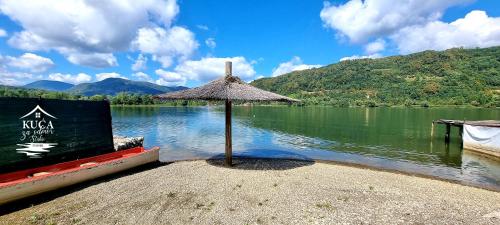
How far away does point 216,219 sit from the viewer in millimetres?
6980

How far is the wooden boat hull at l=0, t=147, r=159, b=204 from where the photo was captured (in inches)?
306

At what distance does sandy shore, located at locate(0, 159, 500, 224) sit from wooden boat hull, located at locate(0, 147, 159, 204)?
427mm

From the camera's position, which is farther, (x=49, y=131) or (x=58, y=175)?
(x=49, y=131)

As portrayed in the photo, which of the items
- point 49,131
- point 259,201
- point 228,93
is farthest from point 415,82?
point 49,131

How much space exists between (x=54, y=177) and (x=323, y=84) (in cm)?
18299

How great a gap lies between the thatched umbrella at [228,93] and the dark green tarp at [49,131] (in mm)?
2873

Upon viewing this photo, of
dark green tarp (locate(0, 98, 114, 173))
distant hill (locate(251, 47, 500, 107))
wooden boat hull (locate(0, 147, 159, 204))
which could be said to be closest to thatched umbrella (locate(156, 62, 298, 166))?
dark green tarp (locate(0, 98, 114, 173))

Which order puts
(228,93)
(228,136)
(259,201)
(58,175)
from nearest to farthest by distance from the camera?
(259,201) → (58,175) → (228,93) → (228,136)

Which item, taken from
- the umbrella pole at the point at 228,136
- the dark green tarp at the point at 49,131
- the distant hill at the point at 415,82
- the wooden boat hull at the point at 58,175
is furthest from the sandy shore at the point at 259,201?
the distant hill at the point at 415,82

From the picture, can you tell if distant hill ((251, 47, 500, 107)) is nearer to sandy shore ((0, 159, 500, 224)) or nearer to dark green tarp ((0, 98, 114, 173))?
sandy shore ((0, 159, 500, 224))

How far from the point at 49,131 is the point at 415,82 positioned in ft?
545

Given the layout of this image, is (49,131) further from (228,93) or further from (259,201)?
(259,201)

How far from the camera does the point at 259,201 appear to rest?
8.22 meters

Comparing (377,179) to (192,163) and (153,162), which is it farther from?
(153,162)
